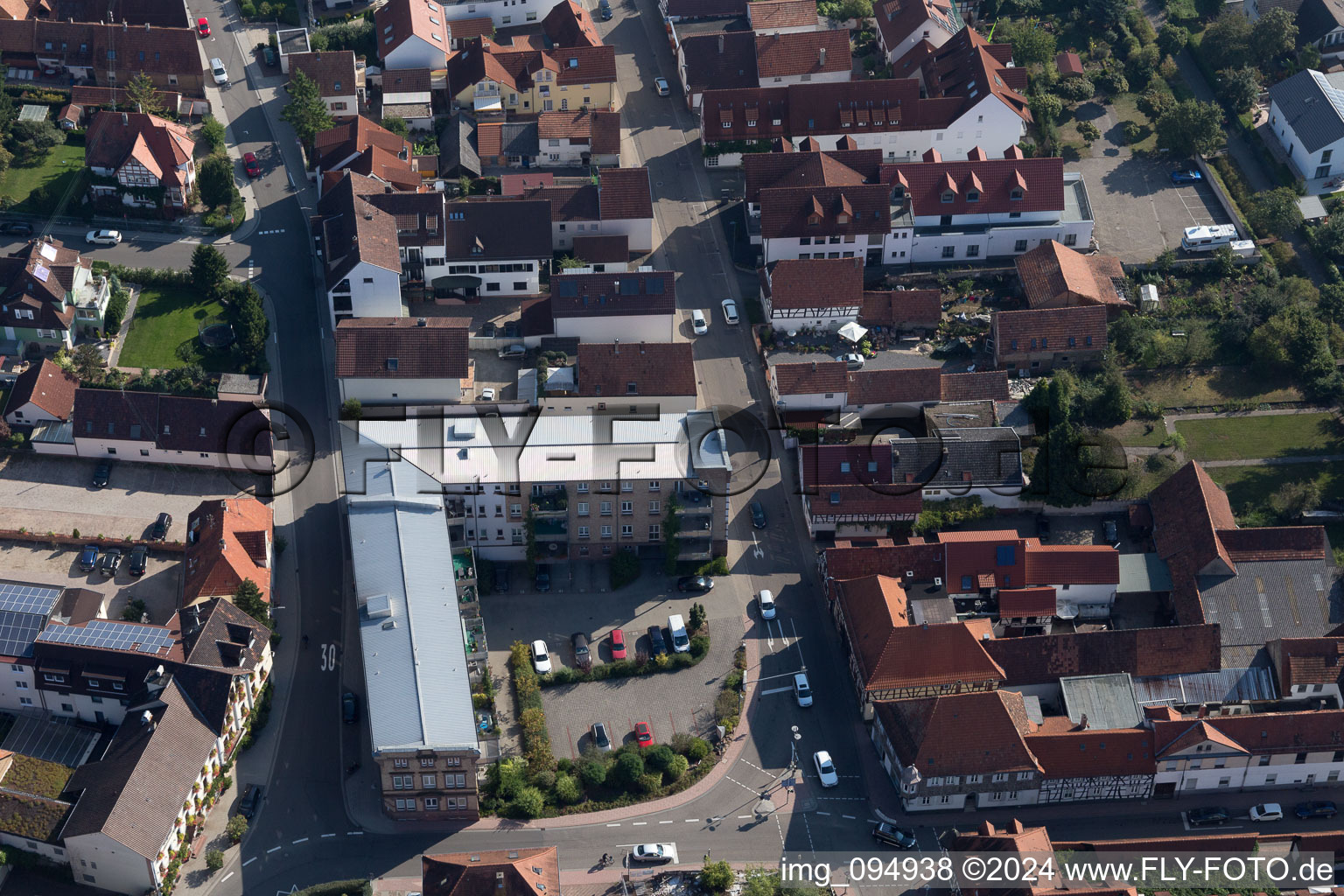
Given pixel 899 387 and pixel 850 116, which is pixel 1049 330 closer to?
pixel 899 387

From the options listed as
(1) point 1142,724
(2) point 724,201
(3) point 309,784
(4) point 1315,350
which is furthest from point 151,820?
(4) point 1315,350

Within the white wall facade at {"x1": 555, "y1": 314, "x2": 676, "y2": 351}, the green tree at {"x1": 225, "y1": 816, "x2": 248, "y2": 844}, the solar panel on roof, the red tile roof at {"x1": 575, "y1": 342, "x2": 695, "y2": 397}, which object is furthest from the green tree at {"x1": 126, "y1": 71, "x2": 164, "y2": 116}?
the green tree at {"x1": 225, "y1": 816, "x2": 248, "y2": 844}

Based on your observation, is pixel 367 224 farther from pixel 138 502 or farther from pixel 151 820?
pixel 151 820

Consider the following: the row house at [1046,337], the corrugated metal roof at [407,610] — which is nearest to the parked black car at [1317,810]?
the row house at [1046,337]

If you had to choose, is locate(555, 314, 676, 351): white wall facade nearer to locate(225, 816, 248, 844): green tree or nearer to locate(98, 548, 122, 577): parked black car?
locate(98, 548, 122, 577): parked black car

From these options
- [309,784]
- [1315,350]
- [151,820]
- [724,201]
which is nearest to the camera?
[151,820]
